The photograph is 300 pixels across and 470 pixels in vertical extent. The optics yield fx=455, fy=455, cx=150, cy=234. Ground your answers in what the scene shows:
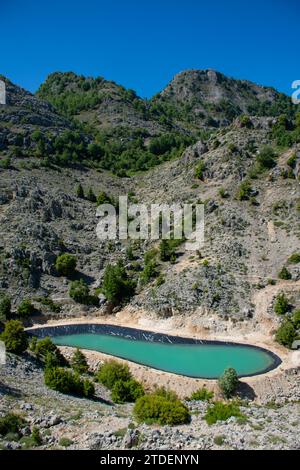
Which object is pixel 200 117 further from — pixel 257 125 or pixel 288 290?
pixel 288 290

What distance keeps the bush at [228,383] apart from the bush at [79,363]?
13959 mm

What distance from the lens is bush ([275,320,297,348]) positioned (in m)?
50.7

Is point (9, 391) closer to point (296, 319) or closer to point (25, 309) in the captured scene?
point (25, 309)

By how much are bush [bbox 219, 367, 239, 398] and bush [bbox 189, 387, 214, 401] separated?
131 centimetres

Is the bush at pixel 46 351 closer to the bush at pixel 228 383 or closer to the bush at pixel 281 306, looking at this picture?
the bush at pixel 228 383

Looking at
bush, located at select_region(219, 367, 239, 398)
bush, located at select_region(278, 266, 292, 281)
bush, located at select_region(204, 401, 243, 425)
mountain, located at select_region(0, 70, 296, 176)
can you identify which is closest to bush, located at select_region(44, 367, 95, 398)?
bush, located at select_region(219, 367, 239, 398)

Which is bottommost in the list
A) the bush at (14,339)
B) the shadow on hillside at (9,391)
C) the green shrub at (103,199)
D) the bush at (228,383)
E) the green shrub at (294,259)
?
the bush at (228,383)

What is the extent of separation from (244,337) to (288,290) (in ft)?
33.1

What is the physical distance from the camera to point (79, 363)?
46719 mm

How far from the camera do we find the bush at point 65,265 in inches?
2749

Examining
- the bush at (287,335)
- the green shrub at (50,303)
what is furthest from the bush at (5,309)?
the bush at (287,335)

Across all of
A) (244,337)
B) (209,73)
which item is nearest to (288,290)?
(244,337)

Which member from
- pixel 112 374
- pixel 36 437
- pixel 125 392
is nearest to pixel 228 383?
pixel 125 392

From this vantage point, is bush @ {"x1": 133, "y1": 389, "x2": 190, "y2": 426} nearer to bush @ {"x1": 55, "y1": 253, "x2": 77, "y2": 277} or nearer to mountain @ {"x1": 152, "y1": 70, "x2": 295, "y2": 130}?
bush @ {"x1": 55, "y1": 253, "x2": 77, "y2": 277}
